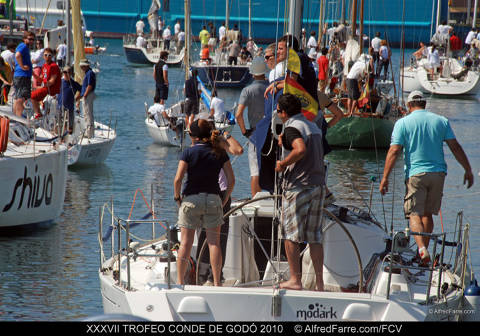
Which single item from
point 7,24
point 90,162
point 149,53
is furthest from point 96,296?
point 149,53

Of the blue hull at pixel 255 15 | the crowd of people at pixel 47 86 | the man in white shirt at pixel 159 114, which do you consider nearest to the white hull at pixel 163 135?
the man in white shirt at pixel 159 114

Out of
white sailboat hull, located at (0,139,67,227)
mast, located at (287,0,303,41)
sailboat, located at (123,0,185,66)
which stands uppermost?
mast, located at (287,0,303,41)

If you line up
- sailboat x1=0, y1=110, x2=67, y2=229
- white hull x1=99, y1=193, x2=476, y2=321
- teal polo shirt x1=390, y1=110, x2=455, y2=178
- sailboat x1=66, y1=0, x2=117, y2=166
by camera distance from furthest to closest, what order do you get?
sailboat x1=66, y1=0, x2=117, y2=166 < sailboat x1=0, y1=110, x2=67, y2=229 < teal polo shirt x1=390, y1=110, x2=455, y2=178 < white hull x1=99, y1=193, x2=476, y2=321

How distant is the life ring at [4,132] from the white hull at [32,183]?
0.17 metres

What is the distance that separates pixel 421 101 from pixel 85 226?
5818 millimetres

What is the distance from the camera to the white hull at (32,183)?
11148mm

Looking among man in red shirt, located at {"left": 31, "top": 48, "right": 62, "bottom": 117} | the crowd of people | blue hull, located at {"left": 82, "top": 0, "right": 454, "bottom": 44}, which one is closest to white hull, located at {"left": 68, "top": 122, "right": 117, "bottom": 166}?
the crowd of people

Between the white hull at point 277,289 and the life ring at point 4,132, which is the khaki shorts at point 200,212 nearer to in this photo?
the white hull at point 277,289

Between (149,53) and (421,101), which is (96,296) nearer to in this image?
(421,101)

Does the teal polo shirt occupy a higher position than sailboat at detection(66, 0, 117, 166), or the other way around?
the teal polo shirt

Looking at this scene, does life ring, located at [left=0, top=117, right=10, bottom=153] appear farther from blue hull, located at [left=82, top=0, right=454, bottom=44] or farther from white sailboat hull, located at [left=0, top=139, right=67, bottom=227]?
blue hull, located at [left=82, top=0, right=454, bottom=44]

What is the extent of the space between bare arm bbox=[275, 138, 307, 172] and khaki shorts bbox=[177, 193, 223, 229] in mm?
729

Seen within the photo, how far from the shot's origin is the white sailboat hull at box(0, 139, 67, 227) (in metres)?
11.1

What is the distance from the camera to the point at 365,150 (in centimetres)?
2030
